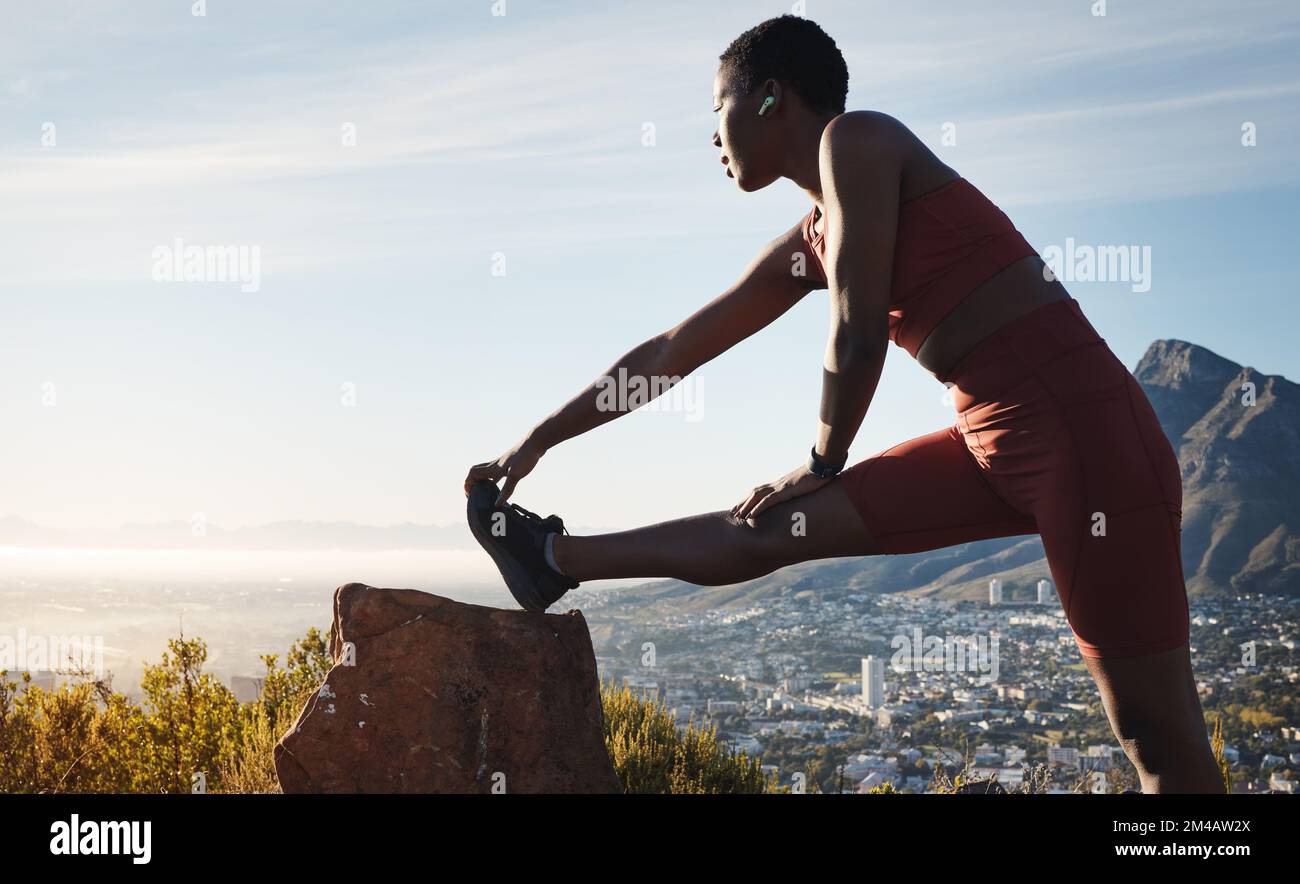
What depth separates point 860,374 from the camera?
2.57 metres

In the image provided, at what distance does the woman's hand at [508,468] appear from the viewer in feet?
10.7

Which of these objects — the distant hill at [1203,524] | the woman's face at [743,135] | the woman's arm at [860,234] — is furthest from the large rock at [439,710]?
the distant hill at [1203,524]

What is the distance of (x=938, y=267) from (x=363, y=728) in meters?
1.95

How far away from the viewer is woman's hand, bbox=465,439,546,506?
325 cm

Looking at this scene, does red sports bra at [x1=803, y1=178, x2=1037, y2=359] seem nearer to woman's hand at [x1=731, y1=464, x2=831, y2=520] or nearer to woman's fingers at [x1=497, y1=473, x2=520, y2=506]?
woman's hand at [x1=731, y1=464, x2=831, y2=520]

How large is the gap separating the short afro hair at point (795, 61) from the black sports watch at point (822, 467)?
85 cm

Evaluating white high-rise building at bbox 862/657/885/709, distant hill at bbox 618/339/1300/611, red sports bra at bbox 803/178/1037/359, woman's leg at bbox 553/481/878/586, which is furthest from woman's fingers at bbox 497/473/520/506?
distant hill at bbox 618/339/1300/611

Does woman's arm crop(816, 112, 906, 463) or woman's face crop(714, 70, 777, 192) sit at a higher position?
woman's face crop(714, 70, 777, 192)

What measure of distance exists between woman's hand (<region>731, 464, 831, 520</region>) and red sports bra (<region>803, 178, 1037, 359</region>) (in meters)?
0.47

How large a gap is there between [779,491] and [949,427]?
1.48 ft

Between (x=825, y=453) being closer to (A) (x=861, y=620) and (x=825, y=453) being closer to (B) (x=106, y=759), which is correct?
(B) (x=106, y=759)

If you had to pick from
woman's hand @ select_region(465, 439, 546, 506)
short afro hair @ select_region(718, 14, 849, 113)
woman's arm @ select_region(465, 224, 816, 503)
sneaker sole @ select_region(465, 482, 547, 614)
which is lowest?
sneaker sole @ select_region(465, 482, 547, 614)

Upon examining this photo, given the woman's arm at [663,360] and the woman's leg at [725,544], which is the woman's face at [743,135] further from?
the woman's leg at [725,544]
